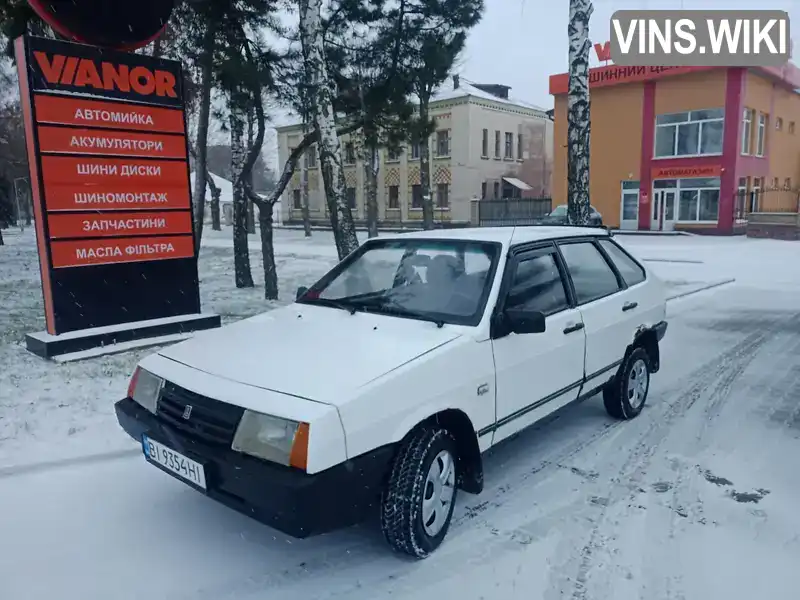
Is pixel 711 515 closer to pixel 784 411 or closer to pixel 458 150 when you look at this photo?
pixel 784 411

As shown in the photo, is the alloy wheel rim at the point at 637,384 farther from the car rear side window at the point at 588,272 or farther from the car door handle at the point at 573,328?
the car door handle at the point at 573,328

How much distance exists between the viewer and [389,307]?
3699 mm

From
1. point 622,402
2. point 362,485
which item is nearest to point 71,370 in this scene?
point 362,485

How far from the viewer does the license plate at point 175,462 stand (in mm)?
2811

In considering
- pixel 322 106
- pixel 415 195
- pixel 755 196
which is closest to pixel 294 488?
pixel 322 106

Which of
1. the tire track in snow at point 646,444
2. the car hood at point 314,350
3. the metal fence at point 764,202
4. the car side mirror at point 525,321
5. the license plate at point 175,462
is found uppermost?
the metal fence at point 764,202

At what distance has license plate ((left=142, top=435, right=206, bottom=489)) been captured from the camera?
2.81 m

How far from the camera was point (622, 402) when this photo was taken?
4.81m

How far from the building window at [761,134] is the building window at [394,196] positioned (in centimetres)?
2182

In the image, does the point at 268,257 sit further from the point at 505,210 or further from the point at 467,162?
the point at 467,162

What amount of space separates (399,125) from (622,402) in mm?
8493

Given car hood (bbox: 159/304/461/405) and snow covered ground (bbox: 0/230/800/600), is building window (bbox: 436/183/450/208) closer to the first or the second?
snow covered ground (bbox: 0/230/800/600)

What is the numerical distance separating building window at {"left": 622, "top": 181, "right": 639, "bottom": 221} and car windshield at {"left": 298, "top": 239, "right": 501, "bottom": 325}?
32342 mm

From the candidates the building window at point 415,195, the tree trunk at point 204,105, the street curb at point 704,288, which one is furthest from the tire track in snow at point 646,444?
the building window at point 415,195
